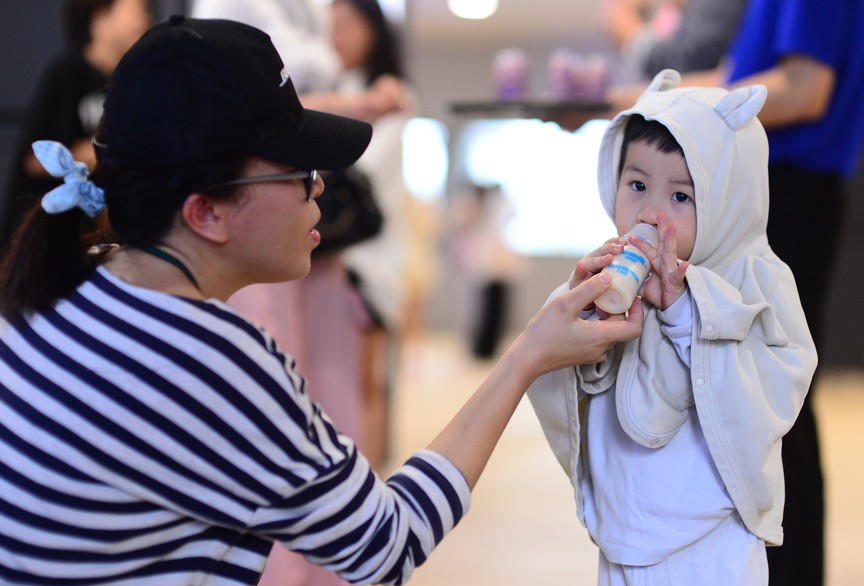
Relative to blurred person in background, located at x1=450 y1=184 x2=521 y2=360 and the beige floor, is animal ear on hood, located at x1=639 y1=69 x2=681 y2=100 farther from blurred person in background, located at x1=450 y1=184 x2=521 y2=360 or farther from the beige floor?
blurred person in background, located at x1=450 y1=184 x2=521 y2=360

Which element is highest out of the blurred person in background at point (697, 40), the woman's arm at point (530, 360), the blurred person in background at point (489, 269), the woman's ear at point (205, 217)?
the blurred person in background at point (489, 269)

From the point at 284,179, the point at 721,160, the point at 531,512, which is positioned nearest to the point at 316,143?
the point at 284,179

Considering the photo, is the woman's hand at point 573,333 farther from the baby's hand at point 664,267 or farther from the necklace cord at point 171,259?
the necklace cord at point 171,259

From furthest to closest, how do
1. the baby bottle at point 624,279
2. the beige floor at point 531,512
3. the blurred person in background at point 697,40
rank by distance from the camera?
the beige floor at point 531,512
the blurred person in background at point 697,40
the baby bottle at point 624,279

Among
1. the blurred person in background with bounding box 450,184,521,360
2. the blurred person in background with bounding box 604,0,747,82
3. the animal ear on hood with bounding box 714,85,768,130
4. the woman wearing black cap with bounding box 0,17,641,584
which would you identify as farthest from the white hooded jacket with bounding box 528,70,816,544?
the blurred person in background with bounding box 450,184,521,360

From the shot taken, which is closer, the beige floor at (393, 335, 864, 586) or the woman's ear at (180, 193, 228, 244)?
the woman's ear at (180, 193, 228, 244)

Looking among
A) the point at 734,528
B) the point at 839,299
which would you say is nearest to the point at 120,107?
the point at 734,528

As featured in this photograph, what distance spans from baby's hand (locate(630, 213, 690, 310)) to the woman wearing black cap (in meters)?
0.10

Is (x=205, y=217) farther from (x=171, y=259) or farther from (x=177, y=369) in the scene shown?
(x=177, y=369)

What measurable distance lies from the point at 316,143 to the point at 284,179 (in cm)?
6

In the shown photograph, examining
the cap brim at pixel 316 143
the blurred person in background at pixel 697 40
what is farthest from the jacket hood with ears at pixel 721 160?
the blurred person in background at pixel 697 40

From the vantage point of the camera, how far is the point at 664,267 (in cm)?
115

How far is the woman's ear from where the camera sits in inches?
40.7

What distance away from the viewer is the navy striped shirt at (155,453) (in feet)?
3.19
